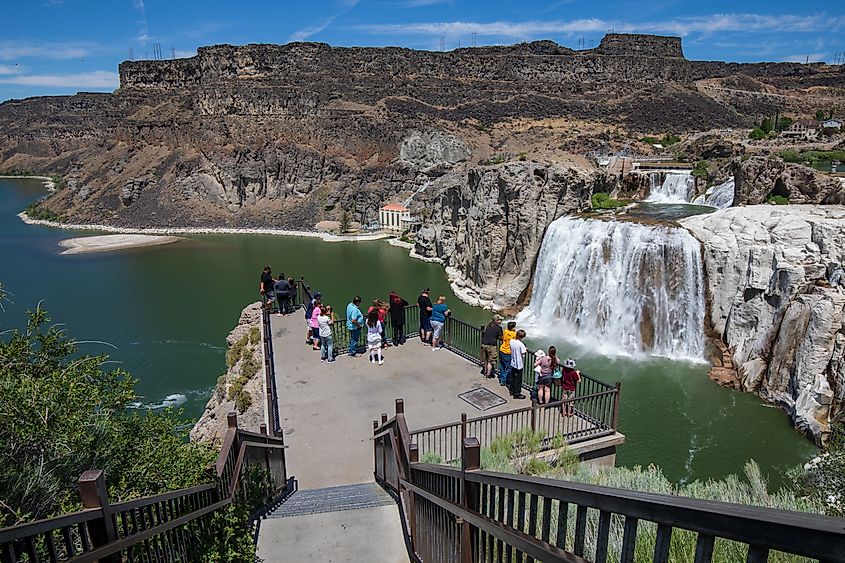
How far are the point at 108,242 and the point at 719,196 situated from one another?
5269cm

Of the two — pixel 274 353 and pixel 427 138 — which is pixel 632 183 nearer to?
pixel 274 353

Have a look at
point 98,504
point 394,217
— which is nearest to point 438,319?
point 98,504

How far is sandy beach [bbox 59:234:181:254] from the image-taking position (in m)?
51.5

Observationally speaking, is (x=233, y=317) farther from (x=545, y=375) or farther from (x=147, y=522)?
(x=147, y=522)

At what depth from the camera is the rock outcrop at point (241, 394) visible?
12461 mm

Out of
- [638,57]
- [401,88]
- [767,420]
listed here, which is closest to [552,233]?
[767,420]

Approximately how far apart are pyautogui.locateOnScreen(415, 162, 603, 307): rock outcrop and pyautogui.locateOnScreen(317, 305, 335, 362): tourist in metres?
15.5

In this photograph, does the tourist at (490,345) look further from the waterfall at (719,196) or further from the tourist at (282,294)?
the waterfall at (719,196)

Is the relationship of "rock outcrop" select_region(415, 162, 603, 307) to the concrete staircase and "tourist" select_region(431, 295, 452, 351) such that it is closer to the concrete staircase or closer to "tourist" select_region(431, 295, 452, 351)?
"tourist" select_region(431, 295, 452, 351)

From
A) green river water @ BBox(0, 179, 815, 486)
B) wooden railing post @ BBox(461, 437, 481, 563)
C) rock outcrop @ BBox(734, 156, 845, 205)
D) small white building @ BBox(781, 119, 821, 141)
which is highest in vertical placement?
small white building @ BBox(781, 119, 821, 141)

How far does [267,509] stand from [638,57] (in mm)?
96104

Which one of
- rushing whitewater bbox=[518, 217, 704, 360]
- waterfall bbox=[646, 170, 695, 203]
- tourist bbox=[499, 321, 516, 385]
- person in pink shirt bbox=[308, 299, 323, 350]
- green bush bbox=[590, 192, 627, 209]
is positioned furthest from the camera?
waterfall bbox=[646, 170, 695, 203]

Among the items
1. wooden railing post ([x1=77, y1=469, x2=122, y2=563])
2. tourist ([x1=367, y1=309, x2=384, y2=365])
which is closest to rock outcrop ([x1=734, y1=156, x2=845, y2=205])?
tourist ([x1=367, y1=309, x2=384, y2=365])

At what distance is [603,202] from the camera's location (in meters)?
29.2
